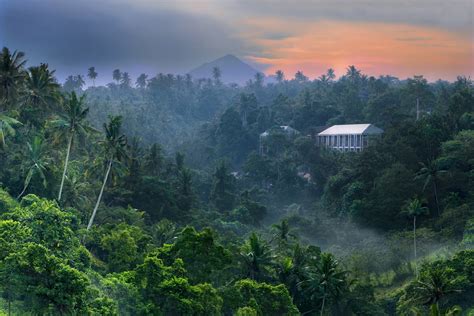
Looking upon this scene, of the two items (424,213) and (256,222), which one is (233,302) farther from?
(256,222)

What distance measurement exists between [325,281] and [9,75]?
3443 cm

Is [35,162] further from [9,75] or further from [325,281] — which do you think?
[325,281]

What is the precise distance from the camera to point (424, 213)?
8988 centimetres

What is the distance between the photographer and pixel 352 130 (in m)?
139

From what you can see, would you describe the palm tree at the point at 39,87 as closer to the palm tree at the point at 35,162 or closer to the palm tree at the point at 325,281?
the palm tree at the point at 35,162

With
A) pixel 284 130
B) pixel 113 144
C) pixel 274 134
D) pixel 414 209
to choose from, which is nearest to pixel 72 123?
pixel 113 144

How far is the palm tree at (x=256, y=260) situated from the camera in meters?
62.7

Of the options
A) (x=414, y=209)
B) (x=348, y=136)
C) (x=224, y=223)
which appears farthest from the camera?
(x=348, y=136)

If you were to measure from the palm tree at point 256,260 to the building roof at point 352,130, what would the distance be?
7599cm

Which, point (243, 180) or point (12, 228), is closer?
point (12, 228)

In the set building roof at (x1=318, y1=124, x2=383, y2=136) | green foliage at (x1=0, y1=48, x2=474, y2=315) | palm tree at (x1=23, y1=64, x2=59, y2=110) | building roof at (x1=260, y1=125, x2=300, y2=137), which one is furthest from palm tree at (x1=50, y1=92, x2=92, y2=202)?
building roof at (x1=260, y1=125, x2=300, y2=137)

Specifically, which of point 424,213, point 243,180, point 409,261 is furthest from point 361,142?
point 409,261

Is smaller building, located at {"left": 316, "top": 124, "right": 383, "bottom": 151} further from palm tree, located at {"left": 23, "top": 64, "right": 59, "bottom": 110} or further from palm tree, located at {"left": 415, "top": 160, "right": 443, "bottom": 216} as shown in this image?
palm tree, located at {"left": 23, "top": 64, "right": 59, "bottom": 110}

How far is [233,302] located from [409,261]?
32553 mm
